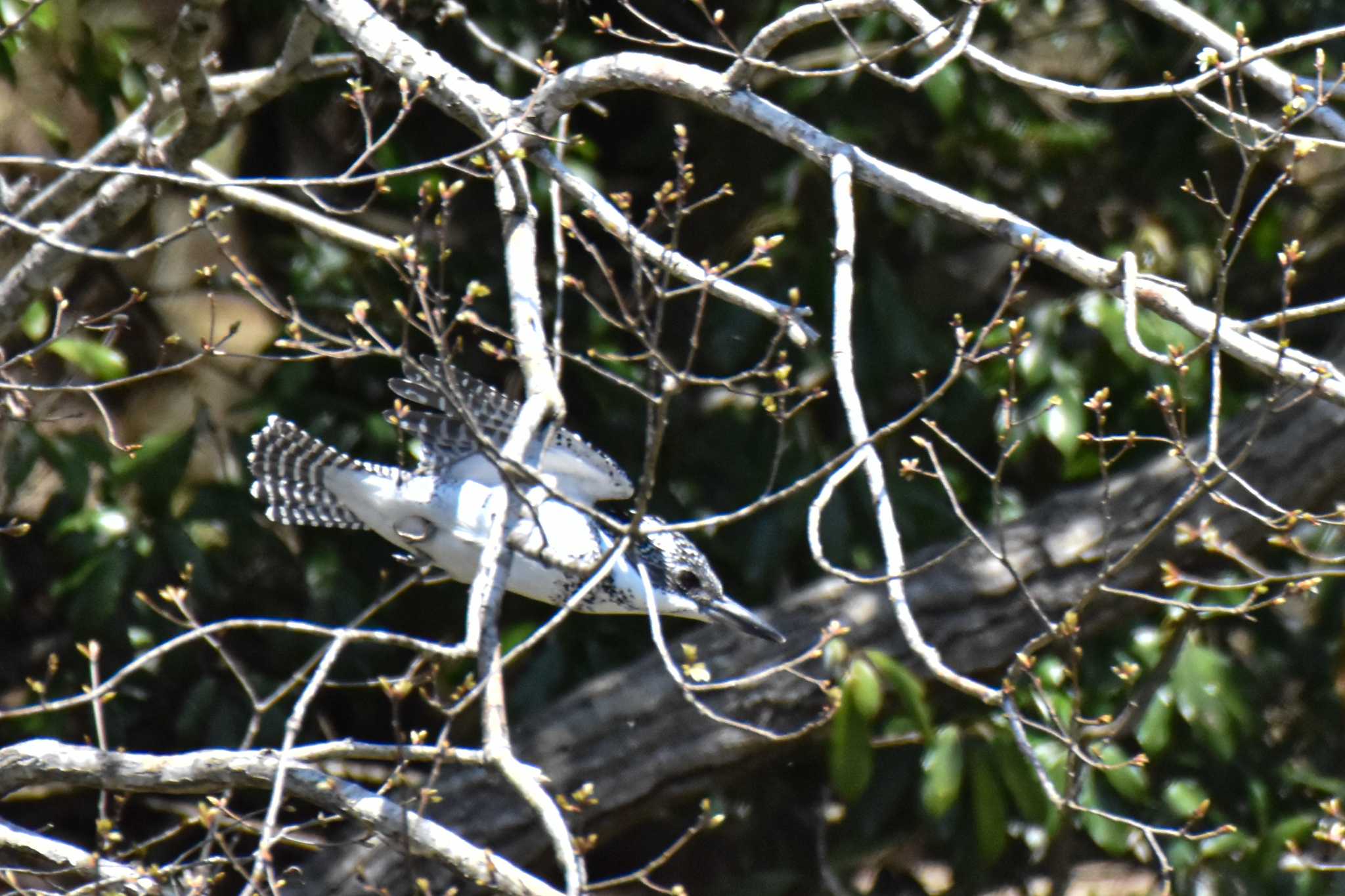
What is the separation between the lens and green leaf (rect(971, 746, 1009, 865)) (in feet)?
11.4

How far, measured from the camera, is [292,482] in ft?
10.3

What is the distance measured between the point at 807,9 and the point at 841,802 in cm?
272

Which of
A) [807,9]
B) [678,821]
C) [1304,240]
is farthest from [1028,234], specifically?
[1304,240]

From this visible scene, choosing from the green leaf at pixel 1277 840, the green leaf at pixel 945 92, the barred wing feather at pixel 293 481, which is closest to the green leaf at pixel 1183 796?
the green leaf at pixel 1277 840

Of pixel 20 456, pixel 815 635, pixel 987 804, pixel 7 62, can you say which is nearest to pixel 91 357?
pixel 20 456

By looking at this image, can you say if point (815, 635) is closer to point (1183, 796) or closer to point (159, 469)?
point (1183, 796)

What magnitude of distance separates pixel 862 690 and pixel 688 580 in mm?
506

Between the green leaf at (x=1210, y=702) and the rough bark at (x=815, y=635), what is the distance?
0.20 meters

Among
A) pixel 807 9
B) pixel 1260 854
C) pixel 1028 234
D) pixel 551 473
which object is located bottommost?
pixel 1260 854

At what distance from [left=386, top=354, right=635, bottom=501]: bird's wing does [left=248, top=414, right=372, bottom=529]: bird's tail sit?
26 cm

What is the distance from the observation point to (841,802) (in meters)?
4.32

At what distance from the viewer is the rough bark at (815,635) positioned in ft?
11.7

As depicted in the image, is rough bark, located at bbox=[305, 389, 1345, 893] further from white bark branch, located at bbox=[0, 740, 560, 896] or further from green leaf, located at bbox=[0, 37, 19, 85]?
green leaf, located at bbox=[0, 37, 19, 85]

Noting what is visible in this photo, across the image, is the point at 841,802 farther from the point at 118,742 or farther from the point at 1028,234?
the point at 1028,234
